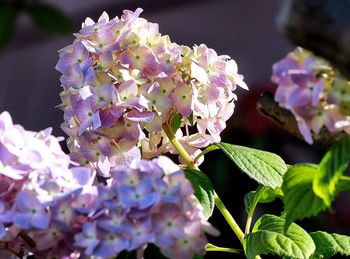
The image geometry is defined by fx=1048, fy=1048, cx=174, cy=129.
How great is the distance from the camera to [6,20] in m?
3.15

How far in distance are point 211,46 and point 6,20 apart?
1.18 metres

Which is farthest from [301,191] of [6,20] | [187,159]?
[6,20]

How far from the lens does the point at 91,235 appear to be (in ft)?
3.29

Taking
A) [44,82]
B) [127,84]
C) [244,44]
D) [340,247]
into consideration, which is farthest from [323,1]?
[44,82]

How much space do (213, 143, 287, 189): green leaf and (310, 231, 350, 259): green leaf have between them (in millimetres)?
108

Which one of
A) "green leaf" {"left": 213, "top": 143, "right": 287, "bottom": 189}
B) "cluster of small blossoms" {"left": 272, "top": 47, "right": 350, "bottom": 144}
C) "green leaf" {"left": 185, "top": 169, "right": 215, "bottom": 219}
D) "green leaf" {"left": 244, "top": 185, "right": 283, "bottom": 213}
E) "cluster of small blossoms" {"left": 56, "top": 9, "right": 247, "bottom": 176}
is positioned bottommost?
"green leaf" {"left": 244, "top": 185, "right": 283, "bottom": 213}

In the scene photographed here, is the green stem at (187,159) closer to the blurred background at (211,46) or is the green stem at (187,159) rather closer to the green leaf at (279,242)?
the green leaf at (279,242)

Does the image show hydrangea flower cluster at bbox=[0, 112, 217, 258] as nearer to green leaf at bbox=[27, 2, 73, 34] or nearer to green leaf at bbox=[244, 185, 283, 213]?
green leaf at bbox=[244, 185, 283, 213]

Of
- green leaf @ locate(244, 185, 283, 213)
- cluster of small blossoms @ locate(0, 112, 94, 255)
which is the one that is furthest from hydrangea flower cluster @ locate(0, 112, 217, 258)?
green leaf @ locate(244, 185, 283, 213)

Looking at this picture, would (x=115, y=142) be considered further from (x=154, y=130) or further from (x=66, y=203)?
(x=66, y=203)

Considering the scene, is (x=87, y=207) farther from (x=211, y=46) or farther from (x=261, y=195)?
(x=211, y=46)

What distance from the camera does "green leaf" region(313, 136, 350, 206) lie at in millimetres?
961

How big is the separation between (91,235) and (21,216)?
0.23ft

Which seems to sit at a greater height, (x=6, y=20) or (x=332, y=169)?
(x=332, y=169)
